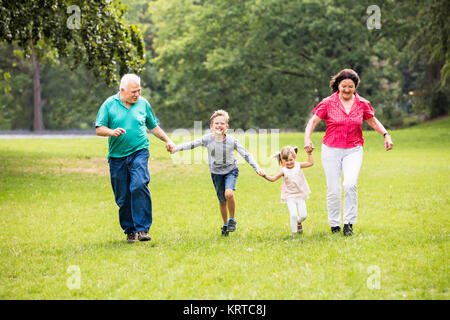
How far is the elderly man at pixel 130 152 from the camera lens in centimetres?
765

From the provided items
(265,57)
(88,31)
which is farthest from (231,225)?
(265,57)

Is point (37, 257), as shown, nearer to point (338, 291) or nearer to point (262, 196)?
point (338, 291)

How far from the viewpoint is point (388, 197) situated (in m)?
12.1

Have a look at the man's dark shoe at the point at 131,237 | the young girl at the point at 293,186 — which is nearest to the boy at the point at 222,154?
the young girl at the point at 293,186

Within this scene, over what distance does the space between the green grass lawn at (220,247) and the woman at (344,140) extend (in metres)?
0.44

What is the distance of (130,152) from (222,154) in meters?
1.27

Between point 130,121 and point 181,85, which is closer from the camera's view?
point 130,121

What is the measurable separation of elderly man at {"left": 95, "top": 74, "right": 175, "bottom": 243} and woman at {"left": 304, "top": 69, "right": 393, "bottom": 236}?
2200 millimetres

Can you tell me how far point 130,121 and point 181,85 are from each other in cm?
4489

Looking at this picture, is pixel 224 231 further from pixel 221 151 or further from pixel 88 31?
pixel 88 31

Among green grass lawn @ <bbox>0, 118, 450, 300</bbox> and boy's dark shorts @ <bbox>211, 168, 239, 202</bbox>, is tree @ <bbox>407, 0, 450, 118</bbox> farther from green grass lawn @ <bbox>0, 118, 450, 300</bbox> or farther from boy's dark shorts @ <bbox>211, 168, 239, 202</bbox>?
boy's dark shorts @ <bbox>211, 168, 239, 202</bbox>
